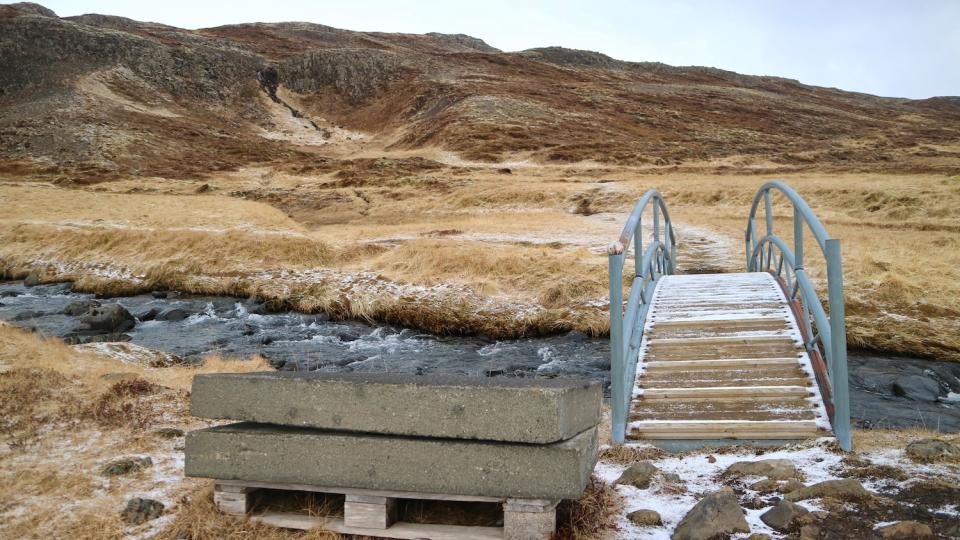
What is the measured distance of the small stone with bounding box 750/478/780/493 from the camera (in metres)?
5.19

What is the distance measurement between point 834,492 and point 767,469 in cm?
69

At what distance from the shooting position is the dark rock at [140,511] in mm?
5254

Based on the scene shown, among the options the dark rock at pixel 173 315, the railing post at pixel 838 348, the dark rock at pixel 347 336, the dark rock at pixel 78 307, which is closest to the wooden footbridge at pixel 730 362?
the railing post at pixel 838 348

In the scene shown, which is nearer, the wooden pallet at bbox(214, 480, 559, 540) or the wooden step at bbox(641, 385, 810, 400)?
the wooden pallet at bbox(214, 480, 559, 540)

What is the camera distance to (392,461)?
4.74 meters

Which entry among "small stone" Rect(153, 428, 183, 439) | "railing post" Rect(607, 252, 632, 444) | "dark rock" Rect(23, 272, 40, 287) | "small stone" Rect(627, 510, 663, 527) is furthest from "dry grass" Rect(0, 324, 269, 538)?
"dark rock" Rect(23, 272, 40, 287)

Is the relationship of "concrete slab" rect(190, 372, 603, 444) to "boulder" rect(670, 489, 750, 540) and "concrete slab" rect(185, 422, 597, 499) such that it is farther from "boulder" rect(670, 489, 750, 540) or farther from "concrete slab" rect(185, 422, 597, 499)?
"boulder" rect(670, 489, 750, 540)

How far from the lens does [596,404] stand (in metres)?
5.41

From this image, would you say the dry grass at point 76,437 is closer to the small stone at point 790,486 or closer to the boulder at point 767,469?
the boulder at point 767,469

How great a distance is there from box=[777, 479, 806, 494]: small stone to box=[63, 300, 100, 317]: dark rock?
18.4 m

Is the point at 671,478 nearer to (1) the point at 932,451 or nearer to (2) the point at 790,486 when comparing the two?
(2) the point at 790,486

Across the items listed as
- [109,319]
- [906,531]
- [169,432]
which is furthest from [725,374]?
[109,319]

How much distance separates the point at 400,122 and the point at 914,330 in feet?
195

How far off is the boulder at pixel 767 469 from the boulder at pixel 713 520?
87 centimetres
